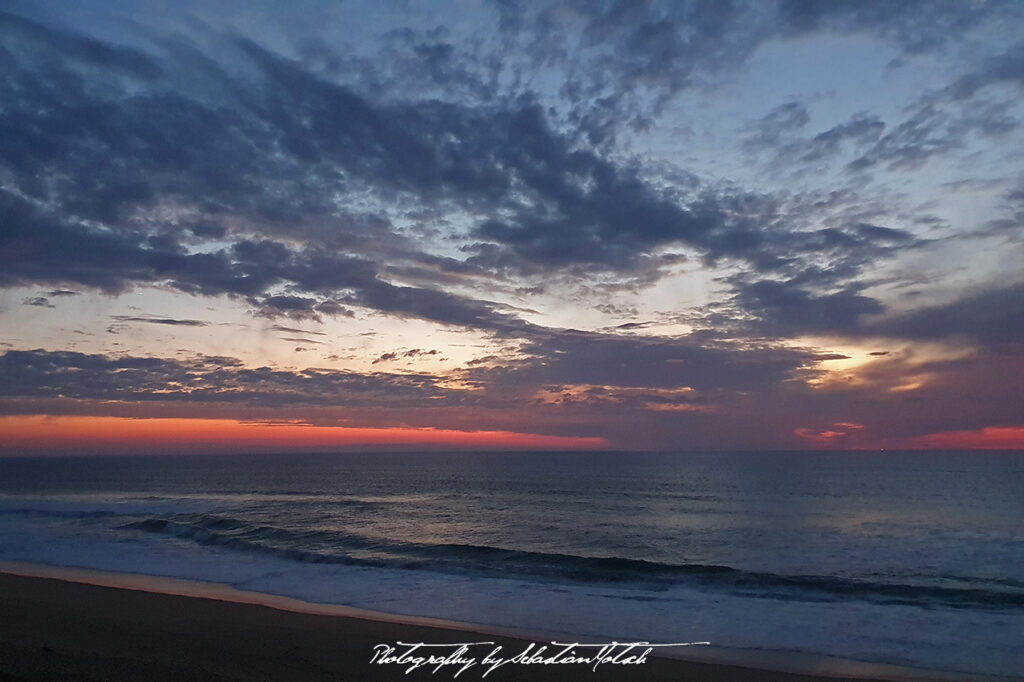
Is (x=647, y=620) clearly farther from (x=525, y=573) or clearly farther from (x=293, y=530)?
(x=293, y=530)

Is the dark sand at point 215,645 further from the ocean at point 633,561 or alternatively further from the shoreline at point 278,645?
the ocean at point 633,561

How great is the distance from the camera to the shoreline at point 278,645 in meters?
10.2

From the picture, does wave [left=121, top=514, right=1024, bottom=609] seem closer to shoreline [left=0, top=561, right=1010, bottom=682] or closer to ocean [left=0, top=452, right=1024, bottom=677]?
ocean [left=0, top=452, right=1024, bottom=677]

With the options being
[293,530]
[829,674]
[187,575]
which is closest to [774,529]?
[829,674]

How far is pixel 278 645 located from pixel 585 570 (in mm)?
12285

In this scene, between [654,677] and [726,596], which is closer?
[654,677]

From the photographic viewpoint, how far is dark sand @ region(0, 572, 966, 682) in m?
9.87

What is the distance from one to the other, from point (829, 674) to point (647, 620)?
4697mm

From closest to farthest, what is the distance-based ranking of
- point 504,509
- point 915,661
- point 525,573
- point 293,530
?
point 915,661 → point 525,573 → point 293,530 → point 504,509

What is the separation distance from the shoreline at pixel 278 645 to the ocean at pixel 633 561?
99 cm

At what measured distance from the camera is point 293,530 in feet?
101

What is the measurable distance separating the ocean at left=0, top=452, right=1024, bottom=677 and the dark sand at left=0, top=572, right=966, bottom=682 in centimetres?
237

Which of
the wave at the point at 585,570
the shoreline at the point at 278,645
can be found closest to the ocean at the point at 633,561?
the wave at the point at 585,570

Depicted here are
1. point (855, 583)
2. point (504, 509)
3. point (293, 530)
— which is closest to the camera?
point (855, 583)
